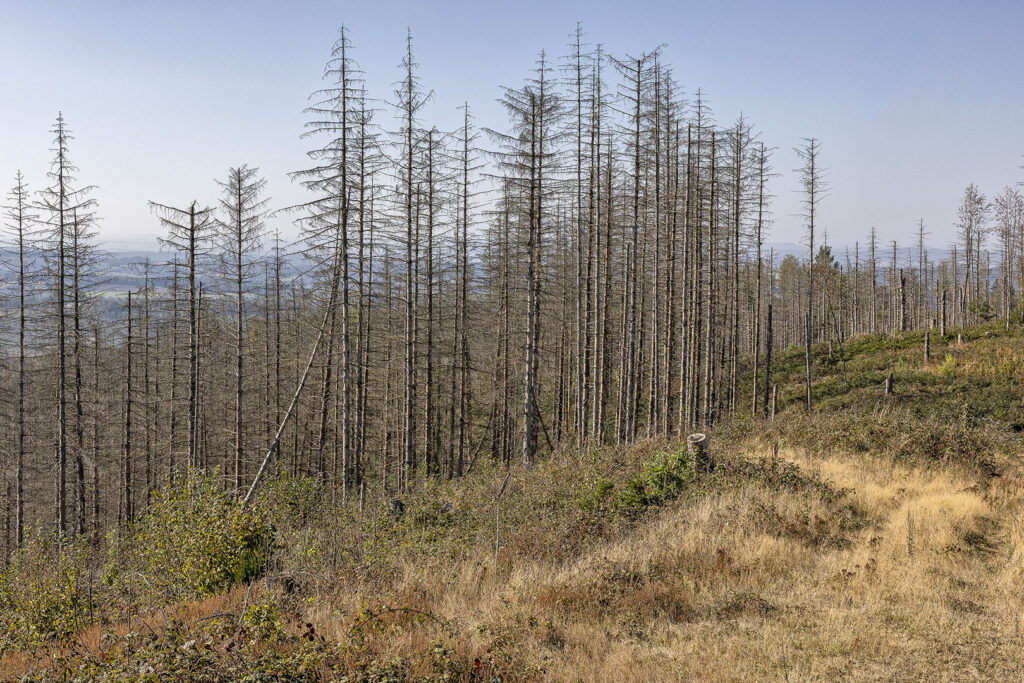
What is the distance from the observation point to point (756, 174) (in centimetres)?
2895

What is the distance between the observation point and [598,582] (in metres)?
7.43

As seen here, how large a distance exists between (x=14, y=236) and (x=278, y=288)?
1189 centimetres

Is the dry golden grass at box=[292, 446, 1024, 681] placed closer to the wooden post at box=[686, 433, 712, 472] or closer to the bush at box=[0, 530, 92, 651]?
the wooden post at box=[686, 433, 712, 472]

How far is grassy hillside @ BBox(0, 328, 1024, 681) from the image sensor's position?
214 inches

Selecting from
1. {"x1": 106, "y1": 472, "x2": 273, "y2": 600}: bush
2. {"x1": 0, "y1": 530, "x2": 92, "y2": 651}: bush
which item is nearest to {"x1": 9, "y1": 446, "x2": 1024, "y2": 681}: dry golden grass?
{"x1": 0, "y1": 530, "x2": 92, "y2": 651}: bush

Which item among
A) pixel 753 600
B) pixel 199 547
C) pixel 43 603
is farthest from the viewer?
pixel 199 547

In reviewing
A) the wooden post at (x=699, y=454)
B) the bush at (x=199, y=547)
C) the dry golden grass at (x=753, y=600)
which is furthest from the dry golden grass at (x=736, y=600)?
the wooden post at (x=699, y=454)

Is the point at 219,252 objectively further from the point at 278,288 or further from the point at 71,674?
the point at 71,674

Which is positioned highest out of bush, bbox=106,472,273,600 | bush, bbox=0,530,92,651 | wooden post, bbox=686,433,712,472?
wooden post, bbox=686,433,712,472

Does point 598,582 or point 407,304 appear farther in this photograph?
point 407,304

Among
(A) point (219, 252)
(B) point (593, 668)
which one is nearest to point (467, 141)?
(A) point (219, 252)

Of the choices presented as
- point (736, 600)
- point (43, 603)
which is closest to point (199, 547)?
point (43, 603)

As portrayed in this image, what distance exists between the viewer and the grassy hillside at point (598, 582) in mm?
5434

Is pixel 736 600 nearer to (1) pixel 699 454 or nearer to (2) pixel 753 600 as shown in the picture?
(2) pixel 753 600
